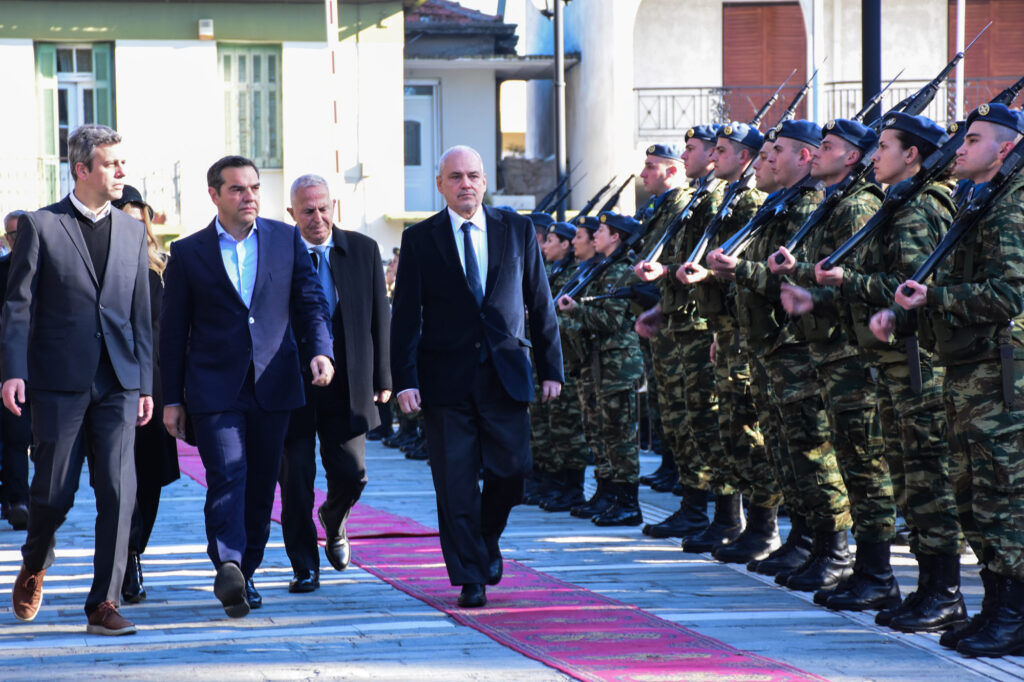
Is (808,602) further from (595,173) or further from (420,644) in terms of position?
(595,173)

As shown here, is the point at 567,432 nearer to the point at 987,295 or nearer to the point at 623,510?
the point at 623,510

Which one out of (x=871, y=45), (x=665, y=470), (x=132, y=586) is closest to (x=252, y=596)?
(x=132, y=586)

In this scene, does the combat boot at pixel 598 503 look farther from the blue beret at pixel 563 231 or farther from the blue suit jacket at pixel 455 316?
the blue suit jacket at pixel 455 316

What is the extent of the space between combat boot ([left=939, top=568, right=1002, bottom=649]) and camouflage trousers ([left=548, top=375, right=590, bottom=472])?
5.24 meters

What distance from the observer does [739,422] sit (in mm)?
8586

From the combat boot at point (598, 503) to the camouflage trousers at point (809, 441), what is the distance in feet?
10.1

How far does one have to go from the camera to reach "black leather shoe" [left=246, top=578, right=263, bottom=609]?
734cm

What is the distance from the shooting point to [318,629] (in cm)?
679

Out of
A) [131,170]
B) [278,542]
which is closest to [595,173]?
[131,170]

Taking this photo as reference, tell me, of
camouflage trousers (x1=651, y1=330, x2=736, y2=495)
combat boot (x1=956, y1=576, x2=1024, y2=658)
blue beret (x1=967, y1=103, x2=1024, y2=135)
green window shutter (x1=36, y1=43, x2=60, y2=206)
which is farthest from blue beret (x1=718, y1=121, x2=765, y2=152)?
green window shutter (x1=36, y1=43, x2=60, y2=206)

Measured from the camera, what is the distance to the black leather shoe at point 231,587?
6945mm

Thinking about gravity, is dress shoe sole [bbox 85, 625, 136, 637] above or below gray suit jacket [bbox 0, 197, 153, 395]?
below

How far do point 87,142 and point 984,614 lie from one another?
4.27 meters

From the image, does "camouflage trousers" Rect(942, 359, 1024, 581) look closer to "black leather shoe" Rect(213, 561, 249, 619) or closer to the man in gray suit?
"black leather shoe" Rect(213, 561, 249, 619)
